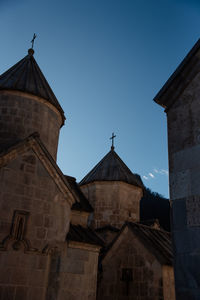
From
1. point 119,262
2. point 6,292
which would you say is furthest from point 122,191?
point 6,292

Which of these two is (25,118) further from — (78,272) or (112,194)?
(112,194)

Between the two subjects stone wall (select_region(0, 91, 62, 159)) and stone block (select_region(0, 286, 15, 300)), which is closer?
stone block (select_region(0, 286, 15, 300))

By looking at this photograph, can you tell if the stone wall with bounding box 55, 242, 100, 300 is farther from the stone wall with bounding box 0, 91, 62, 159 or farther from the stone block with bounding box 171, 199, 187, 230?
the stone block with bounding box 171, 199, 187, 230

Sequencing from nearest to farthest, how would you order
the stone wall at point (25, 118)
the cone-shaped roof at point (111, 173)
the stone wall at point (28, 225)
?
the stone wall at point (28, 225)
the stone wall at point (25, 118)
the cone-shaped roof at point (111, 173)

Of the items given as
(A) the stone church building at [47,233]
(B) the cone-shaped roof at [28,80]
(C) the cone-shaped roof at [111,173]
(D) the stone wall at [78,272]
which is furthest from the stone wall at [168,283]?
(C) the cone-shaped roof at [111,173]

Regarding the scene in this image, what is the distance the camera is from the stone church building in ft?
22.2

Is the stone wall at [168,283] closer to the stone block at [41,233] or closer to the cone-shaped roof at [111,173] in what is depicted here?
the stone block at [41,233]

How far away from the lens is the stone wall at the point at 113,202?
1504 cm

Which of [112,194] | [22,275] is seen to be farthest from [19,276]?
[112,194]

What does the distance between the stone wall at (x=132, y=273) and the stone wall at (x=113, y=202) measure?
3653mm

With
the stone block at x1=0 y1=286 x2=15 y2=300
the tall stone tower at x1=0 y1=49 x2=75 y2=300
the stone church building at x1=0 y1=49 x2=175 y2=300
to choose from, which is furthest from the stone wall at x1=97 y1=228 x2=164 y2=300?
the stone block at x1=0 y1=286 x2=15 y2=300

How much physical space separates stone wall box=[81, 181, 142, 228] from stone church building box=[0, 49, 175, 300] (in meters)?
3.22

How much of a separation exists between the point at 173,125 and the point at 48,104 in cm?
530

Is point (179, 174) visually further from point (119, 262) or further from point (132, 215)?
point (132, 215)
